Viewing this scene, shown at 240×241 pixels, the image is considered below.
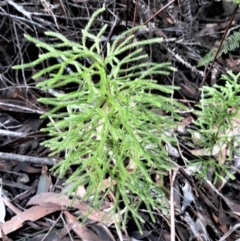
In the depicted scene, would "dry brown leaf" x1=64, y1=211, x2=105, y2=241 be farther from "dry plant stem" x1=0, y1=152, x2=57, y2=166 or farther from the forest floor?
"dry plant stem" x1=0, y1=152, x2=57, y2=166

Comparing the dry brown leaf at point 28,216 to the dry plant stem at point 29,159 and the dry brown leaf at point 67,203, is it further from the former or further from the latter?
the dry plant stem at point 29,159

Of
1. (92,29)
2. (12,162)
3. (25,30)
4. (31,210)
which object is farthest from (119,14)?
(31,210)

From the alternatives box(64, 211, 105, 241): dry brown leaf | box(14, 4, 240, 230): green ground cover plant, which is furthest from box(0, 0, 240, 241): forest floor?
box(14, 4, 240, 230): green ground cover plant

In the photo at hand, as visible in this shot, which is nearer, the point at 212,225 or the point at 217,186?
the point at 212,225

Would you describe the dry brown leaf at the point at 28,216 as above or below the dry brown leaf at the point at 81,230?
below

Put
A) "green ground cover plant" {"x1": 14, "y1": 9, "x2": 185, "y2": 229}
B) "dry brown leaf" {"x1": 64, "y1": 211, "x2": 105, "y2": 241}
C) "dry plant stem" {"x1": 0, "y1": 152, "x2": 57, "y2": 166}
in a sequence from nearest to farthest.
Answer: "green ground cover plant" {"x1": 14, "y1": 9, "x2": 185, "y2": 229}, "dry brown leaf" {"x1": 64, "y1": 211, "x2": 105, "y2": 241}, "dry plant stem" {"x1": 0, "y1": 152, "x2": 57, "y2": 166}

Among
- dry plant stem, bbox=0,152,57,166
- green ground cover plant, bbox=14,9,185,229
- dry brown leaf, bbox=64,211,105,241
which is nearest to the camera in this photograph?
green ground cover plant, bbox=14,9,185,229

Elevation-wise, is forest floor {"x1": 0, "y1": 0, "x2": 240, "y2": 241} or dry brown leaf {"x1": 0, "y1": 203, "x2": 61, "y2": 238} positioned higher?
forest floor {"x1": 0, "y1": 0, "x2": 240, "y2": 241}

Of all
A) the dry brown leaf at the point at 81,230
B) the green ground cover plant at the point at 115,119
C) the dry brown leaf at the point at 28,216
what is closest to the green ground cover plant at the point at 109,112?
the green ground cover plant at the point at 115,119

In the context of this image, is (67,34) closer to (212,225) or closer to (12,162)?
(12,162)
